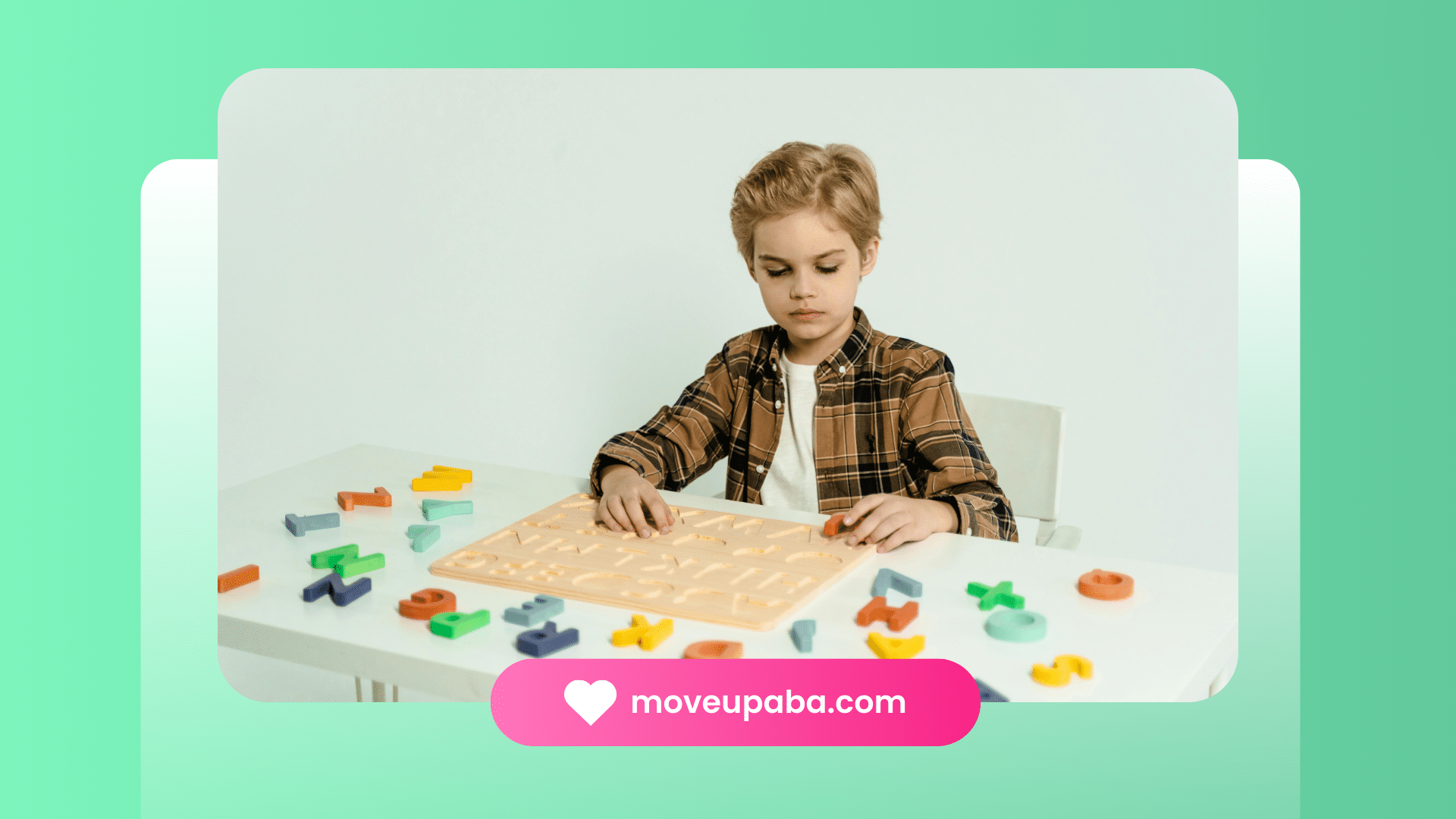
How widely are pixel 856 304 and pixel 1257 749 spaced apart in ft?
2.18

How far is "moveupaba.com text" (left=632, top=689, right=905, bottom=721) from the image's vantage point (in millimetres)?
1055

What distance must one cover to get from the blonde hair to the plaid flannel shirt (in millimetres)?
216

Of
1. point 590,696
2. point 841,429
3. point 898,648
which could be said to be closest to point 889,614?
point 898,648

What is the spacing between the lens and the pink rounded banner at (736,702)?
3.42 feet

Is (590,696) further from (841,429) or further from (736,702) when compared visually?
(841,429)

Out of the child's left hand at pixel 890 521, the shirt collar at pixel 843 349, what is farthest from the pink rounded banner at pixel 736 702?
the shirt collar at pixel 843 349

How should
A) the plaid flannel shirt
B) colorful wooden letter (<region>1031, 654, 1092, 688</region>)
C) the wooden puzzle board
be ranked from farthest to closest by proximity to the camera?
the plaid flannel shirt < the wooden puzzle board < colorful wooden letter (<region>1031, 654, 1092, 688</region>)

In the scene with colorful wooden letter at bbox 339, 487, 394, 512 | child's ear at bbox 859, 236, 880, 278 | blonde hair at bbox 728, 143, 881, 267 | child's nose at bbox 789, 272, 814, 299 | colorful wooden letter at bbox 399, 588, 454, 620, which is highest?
blonde hair at bbox 728, 143, 881, 267

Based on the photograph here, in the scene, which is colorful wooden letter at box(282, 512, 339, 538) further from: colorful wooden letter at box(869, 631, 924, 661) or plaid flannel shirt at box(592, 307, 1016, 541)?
colorful wooden letter at box(869, 631, 924, 661)

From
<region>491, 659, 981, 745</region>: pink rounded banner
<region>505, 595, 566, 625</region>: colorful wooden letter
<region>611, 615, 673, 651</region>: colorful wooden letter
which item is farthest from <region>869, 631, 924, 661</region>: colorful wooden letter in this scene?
<region>505, 595, 566, 625</region>: colorful wooden letter

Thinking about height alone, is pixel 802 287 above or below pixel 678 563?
above

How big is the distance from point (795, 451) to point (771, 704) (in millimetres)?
581

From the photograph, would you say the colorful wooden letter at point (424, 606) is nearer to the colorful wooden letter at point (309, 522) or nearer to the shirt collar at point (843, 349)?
the colorful wooden letter at point (309, 522)

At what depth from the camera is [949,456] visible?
1.45m
